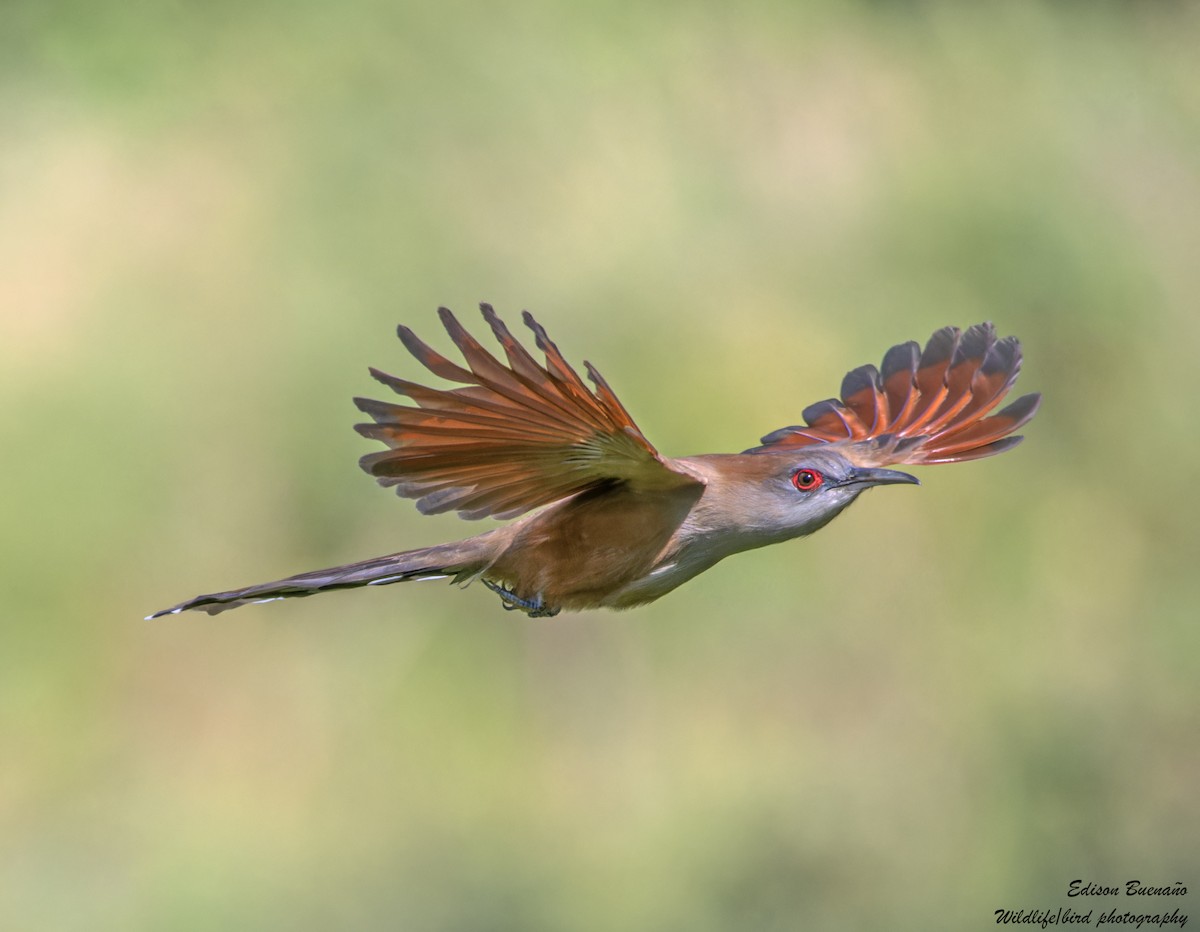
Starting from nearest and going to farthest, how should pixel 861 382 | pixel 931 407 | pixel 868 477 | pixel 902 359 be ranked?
1. pixel 868 477
2. pixel 931 407
3. pixel 902 359
4. pixel 861 382

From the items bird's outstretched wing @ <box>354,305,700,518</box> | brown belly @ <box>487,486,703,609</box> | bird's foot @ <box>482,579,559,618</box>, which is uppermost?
bird's outstretched wing @ <box>354,305,700,518</box>

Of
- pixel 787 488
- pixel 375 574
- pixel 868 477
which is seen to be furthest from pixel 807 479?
pixel 375 574

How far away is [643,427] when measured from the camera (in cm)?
898

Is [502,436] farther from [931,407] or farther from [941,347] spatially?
[941,347]

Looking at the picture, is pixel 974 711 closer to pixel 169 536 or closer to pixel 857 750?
pixel 857 750

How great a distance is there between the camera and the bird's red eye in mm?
4969

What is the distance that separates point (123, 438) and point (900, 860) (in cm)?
→ 463

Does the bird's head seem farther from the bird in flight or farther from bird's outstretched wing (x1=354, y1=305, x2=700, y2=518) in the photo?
bird's outstretched wing (x1=354, y1=305, x2=700, y2=518)

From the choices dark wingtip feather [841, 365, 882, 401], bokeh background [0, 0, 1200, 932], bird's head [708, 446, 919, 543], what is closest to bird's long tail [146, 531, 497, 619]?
bird's head [708, 446, 919, 543]

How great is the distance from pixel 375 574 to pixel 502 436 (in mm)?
691

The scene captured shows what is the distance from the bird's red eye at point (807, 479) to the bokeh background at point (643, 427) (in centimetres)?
346

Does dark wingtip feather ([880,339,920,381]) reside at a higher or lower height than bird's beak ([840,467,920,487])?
higher

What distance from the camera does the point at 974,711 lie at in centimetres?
879

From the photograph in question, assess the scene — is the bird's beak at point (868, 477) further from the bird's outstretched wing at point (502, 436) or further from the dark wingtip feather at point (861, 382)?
the dark wingtip feather at point (861, 382)
